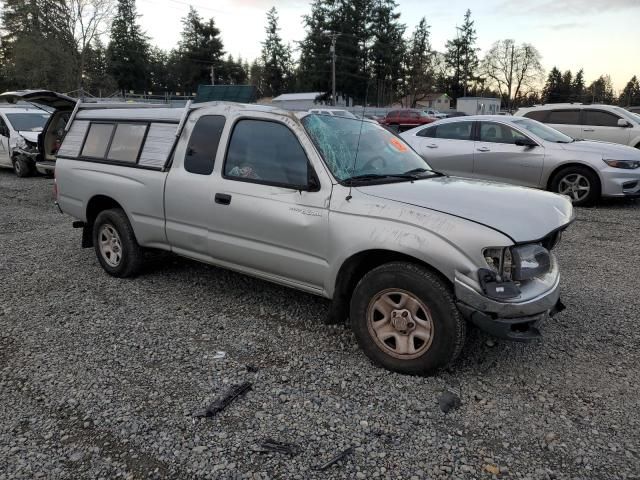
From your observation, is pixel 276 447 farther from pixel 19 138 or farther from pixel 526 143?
pixel 19 138

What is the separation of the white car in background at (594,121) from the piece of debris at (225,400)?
1107 centimetres

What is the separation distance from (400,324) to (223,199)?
1.80 meters

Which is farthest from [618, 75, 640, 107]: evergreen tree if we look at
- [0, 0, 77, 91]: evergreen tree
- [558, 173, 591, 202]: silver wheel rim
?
[558, 173, 591, 202]: silver wheel rim

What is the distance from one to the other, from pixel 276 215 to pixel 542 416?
2224 mm

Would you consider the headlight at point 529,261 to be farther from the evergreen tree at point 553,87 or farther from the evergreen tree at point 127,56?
the evergreen tree at point 553,87

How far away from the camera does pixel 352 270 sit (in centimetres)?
355

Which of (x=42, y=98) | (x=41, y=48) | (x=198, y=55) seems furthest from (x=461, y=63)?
(x=42, y=98)

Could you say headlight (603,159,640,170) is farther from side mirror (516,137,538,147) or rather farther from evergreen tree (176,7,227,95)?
evergreen tree (176,7,227,95)

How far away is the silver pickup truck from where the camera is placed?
307 centimetres

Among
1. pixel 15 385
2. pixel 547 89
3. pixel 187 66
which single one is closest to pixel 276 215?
pixel 15 385

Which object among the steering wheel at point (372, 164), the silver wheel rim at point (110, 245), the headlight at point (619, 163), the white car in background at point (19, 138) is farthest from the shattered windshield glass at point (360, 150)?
the white car in background at point (19, 138)

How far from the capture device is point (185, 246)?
4.61 metres

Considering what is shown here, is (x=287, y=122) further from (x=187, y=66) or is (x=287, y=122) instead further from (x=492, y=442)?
(x=187, y=66)

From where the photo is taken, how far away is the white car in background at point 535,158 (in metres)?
8.46
